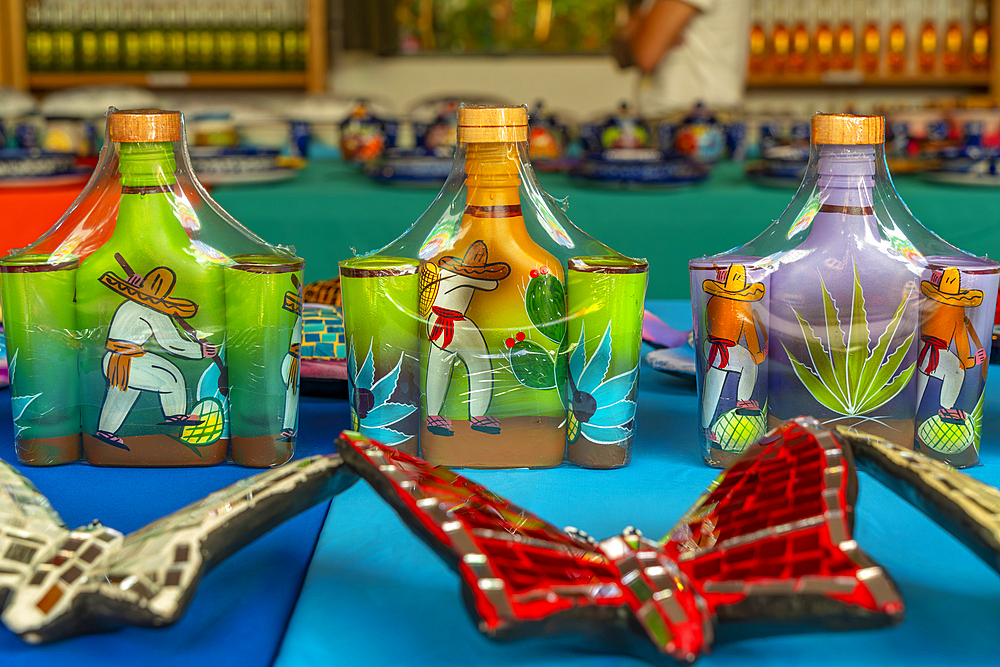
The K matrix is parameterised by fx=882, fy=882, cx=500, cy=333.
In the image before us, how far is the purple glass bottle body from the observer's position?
54 cm

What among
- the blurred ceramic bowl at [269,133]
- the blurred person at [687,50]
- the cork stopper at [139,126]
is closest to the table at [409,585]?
the cork stopper at [139,126]

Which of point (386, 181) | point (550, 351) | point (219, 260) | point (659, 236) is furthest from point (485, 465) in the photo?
point (386, 181)

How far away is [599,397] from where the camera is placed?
55 cm

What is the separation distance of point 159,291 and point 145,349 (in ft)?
0.12

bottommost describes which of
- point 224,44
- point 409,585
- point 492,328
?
point 409,585

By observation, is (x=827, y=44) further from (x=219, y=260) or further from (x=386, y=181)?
(x=219, y=260)

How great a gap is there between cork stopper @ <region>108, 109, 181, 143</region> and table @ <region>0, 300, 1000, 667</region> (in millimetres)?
208

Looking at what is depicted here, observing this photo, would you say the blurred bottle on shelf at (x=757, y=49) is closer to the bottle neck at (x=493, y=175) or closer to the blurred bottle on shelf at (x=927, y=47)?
the blurred bottle on shelf at (x=927, y=47)

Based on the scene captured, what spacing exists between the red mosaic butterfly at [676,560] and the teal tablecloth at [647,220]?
1.14m

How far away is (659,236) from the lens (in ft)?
5.10

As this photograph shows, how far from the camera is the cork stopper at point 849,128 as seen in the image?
0.54 metres

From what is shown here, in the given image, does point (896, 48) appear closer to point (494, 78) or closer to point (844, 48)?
point (844, 48)

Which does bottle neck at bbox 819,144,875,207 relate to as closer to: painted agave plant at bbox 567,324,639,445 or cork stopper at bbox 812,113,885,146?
cork stopper at bbox 812,113,885,146

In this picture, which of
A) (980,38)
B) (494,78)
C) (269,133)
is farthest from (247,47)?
(980,38)
